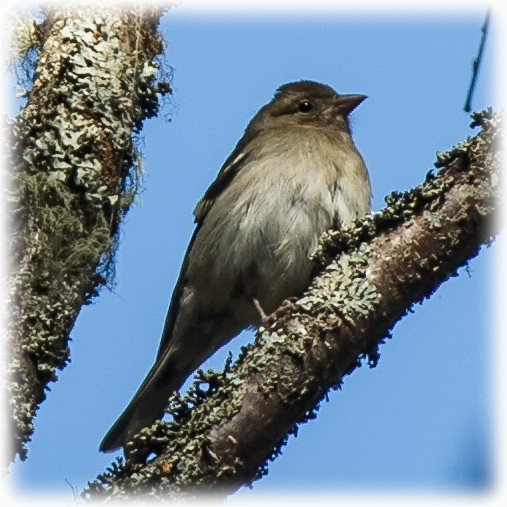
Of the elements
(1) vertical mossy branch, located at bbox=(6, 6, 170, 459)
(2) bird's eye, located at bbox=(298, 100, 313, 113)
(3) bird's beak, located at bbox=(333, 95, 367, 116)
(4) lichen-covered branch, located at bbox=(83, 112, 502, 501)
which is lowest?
(4) lichen-covered branch, located at bbox=(83, 112, 502, 501)

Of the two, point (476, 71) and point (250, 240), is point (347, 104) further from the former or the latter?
point (476, 71)

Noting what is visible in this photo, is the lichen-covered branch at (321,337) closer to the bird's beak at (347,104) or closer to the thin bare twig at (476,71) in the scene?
the thin bare twig at (476,71)

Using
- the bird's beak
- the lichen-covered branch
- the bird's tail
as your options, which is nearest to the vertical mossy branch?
the lichen-covered branch

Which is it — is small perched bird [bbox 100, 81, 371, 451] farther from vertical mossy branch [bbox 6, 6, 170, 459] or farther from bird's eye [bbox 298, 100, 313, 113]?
vertical mossy branch [bbox 6, 6, 170, 459]

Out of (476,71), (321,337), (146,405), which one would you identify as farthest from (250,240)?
(321,337)

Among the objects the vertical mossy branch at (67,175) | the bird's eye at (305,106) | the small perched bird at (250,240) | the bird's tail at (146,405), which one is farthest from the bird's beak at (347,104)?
the vertical mossy branch at (67,175)

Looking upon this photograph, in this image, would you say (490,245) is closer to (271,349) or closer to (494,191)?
(494,191)

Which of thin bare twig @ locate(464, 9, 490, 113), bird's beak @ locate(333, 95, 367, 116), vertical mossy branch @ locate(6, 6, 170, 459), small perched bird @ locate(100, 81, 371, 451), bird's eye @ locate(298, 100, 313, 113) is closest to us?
vertical mossy branch @ locate(6, 6, 170, 459)
